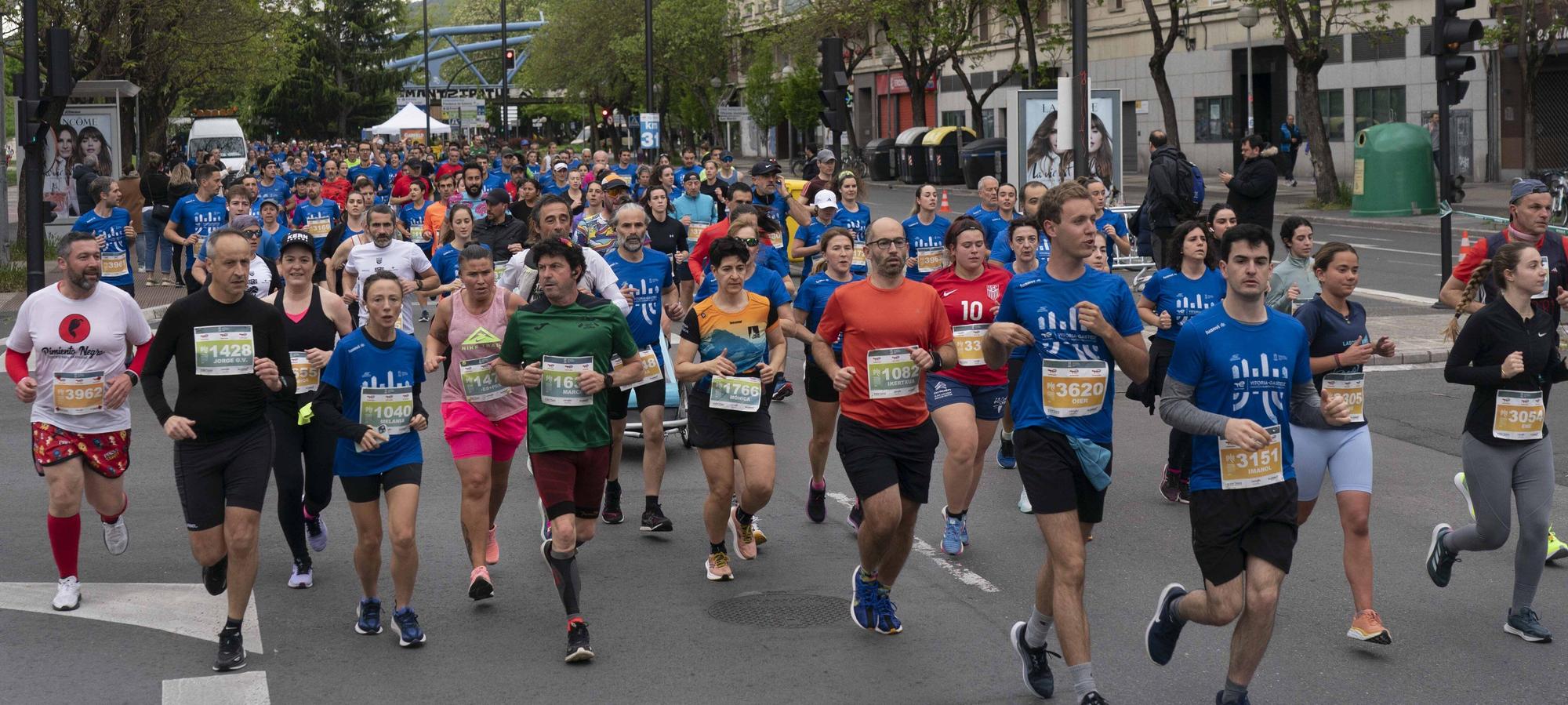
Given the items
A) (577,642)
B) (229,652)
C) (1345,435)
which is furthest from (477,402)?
(1345,435)

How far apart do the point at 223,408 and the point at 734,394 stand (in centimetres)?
229

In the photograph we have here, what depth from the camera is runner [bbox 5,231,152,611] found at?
7.53 meters

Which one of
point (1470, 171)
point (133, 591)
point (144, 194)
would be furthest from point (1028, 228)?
point (1470, 171)

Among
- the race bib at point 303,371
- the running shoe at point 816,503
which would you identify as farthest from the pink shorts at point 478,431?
the running shoe at point 816,503

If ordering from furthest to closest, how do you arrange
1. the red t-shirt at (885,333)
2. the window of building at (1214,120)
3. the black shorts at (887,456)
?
the window of building at (1214,120) < the red t-shirt at (885,333) < the black shorts at (887,456)

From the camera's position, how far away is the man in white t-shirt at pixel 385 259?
11070 millimetres

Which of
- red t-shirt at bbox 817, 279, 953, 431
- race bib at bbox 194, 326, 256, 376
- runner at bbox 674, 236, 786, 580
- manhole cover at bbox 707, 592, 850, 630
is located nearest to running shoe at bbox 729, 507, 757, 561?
runner at bbox 674, 236, 786, 580

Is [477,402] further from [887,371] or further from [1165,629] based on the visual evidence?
[1165,629]

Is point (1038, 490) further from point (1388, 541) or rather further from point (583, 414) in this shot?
point (1388, 541)

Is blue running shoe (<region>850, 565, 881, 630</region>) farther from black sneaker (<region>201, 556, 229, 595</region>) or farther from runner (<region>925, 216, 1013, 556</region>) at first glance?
black sneaker (<region>201, 556, 229, 595</region>)

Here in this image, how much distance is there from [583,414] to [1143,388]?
90.3 inches

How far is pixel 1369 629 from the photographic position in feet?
21.7

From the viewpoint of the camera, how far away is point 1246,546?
559 cm

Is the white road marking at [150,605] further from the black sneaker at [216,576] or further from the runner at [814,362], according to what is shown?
the runner at [814,362]
